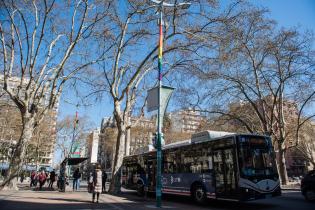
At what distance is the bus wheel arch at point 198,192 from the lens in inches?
597

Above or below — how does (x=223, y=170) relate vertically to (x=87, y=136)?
below

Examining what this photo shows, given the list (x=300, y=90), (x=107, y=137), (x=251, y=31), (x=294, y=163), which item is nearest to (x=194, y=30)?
(x=251, y=31)

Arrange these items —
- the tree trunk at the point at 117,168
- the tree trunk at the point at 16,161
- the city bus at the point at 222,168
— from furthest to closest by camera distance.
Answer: the tree trunk at the point at 117,168
the tree trunk at the point at 16,161
the city bus at the point at 222,168

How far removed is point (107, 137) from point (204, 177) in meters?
58.1

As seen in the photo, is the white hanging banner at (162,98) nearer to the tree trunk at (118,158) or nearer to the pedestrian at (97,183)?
the pedestrian at (97,183)

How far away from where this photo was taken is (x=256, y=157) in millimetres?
13875

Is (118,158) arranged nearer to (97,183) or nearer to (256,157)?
(97,183)

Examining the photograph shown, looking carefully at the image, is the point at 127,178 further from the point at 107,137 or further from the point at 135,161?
the point at 107,137

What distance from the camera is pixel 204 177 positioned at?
1527cm

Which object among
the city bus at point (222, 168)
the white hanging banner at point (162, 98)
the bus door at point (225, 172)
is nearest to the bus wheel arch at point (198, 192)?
the city bus at point (222, 168)

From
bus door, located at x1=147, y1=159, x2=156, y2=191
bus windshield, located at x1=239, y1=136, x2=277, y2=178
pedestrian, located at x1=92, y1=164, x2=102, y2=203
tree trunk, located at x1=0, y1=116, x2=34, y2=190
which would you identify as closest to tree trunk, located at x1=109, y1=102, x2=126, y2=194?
bus door, located at x1=147, y1=159, x2=156, y2=191

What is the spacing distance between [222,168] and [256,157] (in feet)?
5.06

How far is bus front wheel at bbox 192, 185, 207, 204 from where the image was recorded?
49.7ft

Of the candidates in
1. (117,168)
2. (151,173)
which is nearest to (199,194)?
(151,173)
